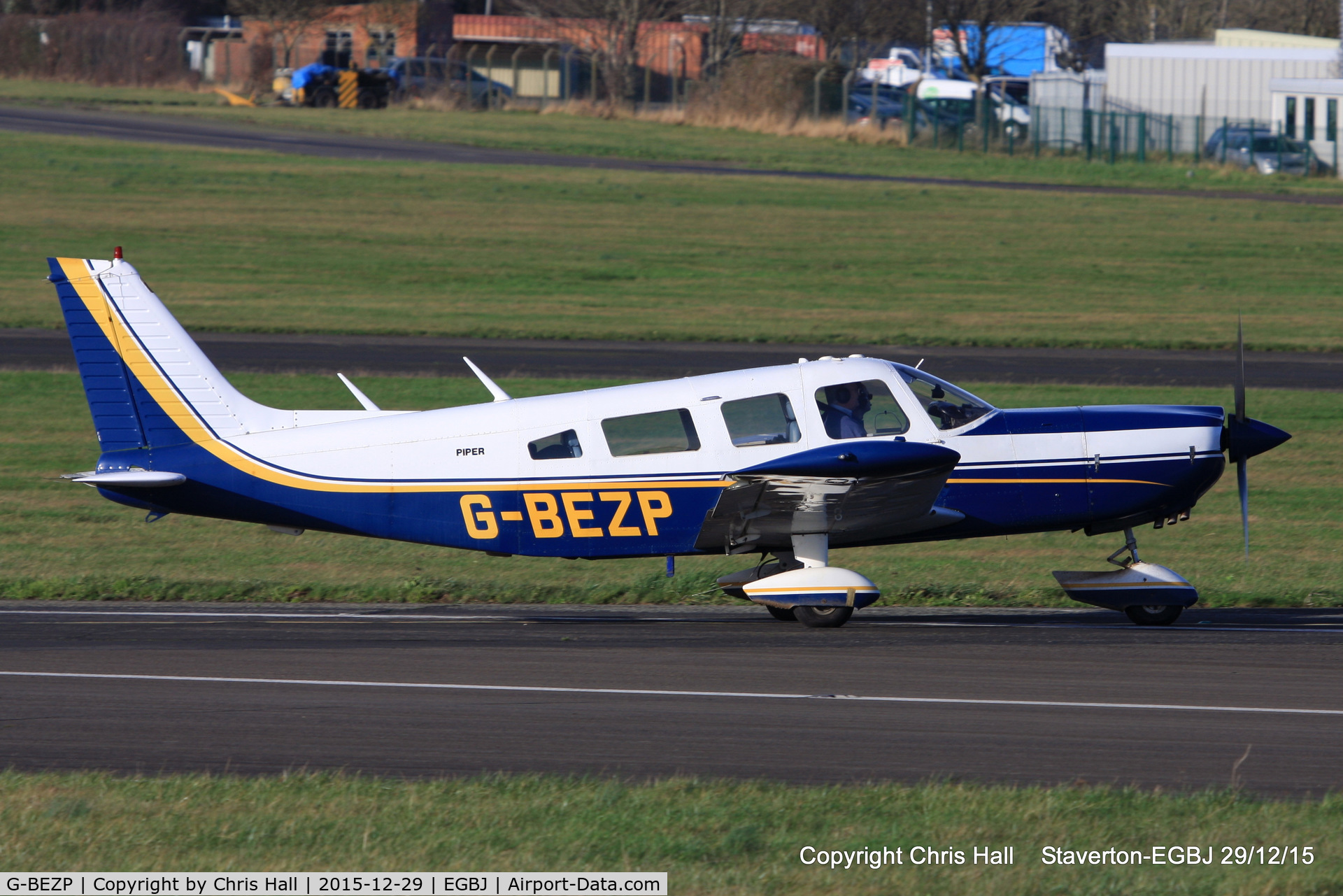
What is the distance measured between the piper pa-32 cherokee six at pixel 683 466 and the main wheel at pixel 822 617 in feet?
0.04

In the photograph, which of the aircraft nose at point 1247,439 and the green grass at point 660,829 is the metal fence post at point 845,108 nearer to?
the aircraft nose at point 1247,439

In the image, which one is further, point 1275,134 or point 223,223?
point 1275,134

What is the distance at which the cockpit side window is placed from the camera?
12.2 meters

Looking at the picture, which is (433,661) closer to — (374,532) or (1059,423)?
(374,532)

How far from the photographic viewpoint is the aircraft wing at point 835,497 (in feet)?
37.4


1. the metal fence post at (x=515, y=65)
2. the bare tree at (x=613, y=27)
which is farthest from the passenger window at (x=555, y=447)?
the metal fence post at (x=515, y=65)

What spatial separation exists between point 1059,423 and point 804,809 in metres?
5.77

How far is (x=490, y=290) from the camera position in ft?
112

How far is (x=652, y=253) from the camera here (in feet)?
125

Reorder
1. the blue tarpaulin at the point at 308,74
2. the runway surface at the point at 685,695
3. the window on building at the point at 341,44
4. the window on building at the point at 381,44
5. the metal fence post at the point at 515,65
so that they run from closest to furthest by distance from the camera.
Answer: the runway surface at the point at 685,695, the blue tarpaulin at the point at 308,74, the metal fence post at the point at 515,65, the window on building at the point at 341,44, the window on building at the point at 381,44

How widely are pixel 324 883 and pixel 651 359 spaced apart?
20452mm

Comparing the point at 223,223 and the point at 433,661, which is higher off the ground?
the point at 223,223

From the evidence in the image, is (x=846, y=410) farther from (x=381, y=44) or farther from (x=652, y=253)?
(x=381, y=44)

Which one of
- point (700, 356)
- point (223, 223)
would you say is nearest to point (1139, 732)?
point (700, 356)
